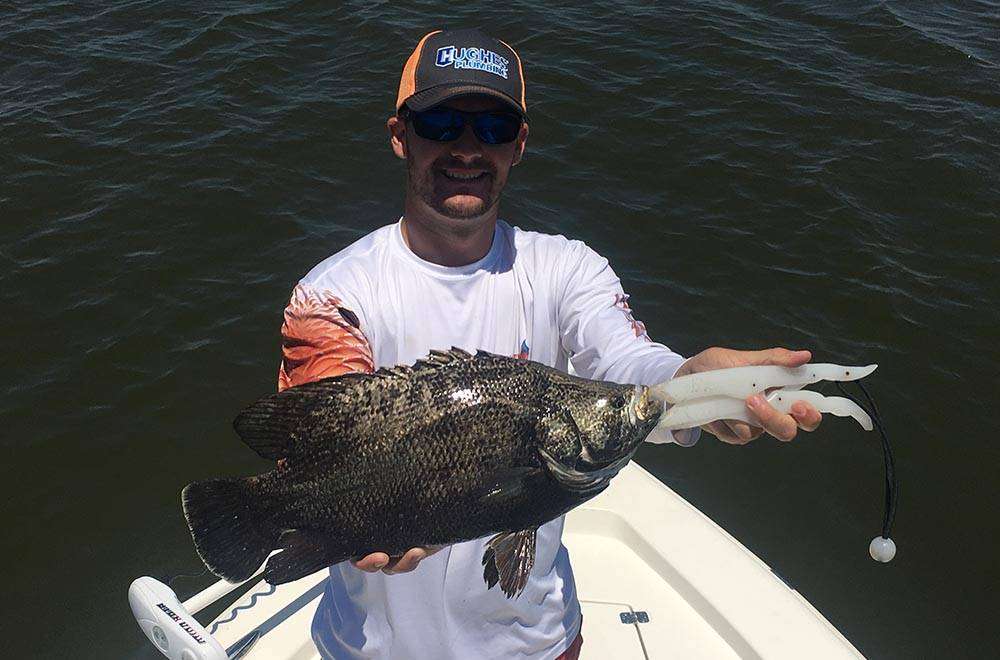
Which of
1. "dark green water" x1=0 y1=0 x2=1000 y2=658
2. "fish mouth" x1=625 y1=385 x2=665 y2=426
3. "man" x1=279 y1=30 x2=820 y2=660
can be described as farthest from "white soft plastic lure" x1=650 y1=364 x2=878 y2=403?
"dark green water" x1=0 y1=0 x2=1000 y2=658

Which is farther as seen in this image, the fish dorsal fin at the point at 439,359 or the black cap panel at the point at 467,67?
the black cap panel at the point at 467,67

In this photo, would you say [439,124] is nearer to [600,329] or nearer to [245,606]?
[600,329]

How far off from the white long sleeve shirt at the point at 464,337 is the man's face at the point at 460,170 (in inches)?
9.9

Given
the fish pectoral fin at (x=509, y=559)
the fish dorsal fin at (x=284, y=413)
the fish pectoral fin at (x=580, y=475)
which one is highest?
the fish dorsal fin at (x=284, y=413)

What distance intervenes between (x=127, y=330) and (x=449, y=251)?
8270 mm

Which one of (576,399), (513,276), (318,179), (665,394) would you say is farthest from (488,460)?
(318,179)

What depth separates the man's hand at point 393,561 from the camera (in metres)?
2.75

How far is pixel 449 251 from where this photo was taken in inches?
133

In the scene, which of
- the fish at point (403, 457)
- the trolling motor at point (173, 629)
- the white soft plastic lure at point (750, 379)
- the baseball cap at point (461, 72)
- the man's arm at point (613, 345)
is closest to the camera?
the white soft plastic lure at point (750, 379)

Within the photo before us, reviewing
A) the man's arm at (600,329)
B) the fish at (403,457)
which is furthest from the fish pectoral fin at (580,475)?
the man's arm at (600,329)

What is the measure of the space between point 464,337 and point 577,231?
8.84 m

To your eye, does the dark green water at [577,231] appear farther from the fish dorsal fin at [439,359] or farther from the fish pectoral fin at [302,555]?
the fish dorsal fin at [439,359]

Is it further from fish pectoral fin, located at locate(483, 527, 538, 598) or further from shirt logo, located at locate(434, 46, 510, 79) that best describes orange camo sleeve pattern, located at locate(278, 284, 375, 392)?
shirt logo, located at locate(434, 46, 510, 79)

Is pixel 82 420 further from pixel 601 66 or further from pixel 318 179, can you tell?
pixel 601 66
